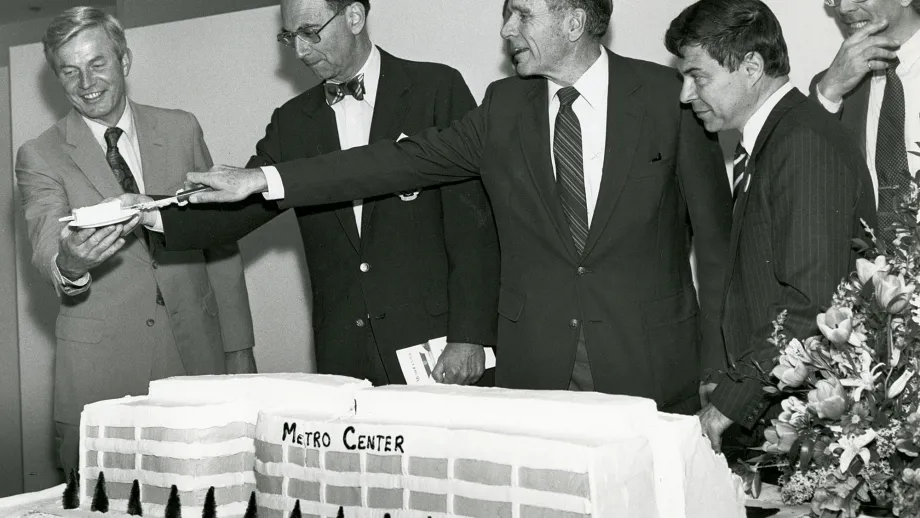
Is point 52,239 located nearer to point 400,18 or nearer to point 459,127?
point 459,127

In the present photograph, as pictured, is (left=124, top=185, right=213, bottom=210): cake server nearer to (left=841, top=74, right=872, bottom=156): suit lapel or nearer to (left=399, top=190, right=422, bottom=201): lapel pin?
(left=399, top=190, right=422, bottom=201): lapel pin

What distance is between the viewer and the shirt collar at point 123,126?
125 inches

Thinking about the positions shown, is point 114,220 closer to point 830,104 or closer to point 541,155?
point 541,155

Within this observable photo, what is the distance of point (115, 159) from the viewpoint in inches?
123

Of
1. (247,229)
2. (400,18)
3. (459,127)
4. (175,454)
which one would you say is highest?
(400,18)

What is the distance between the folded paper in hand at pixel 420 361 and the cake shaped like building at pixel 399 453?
707 mm

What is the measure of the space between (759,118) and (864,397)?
88 cm

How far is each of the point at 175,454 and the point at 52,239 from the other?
1.26 m

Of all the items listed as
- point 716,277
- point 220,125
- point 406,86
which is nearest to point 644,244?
point 716,277

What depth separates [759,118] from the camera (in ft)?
7.70

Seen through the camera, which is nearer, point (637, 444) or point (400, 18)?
point (637, 444)

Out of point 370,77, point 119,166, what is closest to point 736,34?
point 370,77

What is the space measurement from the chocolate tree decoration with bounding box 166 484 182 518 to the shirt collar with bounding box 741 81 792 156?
4.61ft

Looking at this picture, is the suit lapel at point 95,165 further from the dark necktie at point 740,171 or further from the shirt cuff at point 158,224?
the dark necktie at point 740,171
